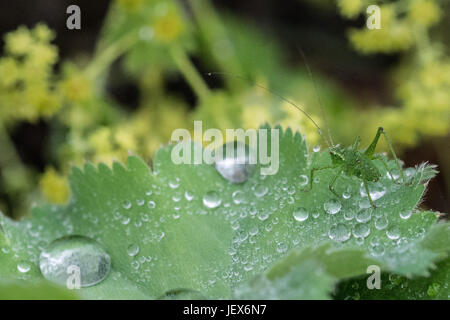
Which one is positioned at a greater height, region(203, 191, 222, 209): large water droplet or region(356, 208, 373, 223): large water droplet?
region(203, 191, 222, 209): large water droplet

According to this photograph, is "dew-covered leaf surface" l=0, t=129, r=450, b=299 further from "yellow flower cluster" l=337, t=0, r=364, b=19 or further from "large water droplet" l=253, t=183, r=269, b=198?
"yellow flower cluster" l=337, t=0, r=364, b=19

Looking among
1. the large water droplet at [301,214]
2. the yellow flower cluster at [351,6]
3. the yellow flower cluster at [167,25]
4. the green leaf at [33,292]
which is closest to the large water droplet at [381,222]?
the large water droplet at [301,214]

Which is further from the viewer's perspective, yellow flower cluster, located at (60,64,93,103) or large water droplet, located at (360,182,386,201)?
yellow flower cluster, located at (60,64,93,103)

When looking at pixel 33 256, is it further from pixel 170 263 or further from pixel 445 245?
pixel 445 245

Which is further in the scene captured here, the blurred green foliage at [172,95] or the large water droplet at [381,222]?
the blurred green foliage at [172,95]

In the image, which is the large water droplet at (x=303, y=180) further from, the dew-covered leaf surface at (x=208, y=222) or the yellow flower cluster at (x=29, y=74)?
the yellow flower cluster at (x=29, y=74)

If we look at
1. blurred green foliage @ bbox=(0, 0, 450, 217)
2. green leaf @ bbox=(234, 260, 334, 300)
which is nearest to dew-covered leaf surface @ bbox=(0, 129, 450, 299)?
green leaf @ bbox=(234, 260, 334, 300)

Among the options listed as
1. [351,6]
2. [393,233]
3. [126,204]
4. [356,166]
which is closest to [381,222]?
[393,233]
